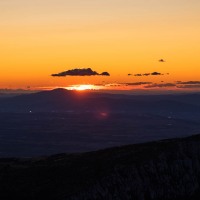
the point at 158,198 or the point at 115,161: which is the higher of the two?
the point at 115,161

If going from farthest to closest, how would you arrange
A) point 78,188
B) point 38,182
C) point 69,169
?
point 69,169 < point 38,182 < point 78,188

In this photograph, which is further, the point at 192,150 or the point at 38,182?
the point at 192,150

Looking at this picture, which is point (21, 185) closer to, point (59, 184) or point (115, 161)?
point (59, 184)

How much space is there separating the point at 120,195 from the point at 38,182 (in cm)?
1391

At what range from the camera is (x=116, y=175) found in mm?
79750

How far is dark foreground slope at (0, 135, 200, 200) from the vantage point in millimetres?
75750

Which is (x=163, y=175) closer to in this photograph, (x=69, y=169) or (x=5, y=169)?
(x=69, y=169)

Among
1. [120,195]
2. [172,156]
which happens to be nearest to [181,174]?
[172,156]

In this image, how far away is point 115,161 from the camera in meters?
85.3

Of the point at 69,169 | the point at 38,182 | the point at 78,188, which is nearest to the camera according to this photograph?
the point at 78,188

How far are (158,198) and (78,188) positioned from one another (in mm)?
14950

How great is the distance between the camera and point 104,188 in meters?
76.9

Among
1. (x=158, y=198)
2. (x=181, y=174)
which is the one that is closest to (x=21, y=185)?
(x=158, y=198)

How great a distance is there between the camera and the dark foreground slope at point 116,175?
75.8 metres
